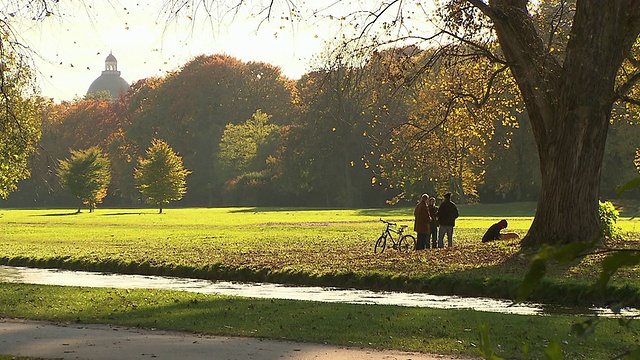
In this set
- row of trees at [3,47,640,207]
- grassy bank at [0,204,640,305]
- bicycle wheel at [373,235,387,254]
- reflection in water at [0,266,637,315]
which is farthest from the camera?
row of trees at [3,47,640,207]

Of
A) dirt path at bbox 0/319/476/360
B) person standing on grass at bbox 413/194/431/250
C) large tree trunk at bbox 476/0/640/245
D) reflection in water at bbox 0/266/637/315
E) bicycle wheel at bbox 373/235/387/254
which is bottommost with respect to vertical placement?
reflection in water at bbox 0/266/637/315

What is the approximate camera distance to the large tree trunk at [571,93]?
21734mm

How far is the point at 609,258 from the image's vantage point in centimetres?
189

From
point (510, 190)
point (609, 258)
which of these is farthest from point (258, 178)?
point (609, 258)

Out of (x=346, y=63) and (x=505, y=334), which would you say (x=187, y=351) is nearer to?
(x=505, y=334)

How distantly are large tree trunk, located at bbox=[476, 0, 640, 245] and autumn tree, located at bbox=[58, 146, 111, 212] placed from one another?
209ft

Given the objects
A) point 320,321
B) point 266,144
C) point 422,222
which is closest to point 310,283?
point 422,222

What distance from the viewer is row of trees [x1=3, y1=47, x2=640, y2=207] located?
71.2m

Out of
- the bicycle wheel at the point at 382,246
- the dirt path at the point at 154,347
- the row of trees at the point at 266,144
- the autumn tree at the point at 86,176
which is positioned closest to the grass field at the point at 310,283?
the bicycle wheel at the point at 382,246

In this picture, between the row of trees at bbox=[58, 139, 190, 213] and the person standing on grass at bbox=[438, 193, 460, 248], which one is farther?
the row of trees at bbox=[58, 139, 190, 213]

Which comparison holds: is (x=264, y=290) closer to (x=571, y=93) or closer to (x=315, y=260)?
(x=315, y=260)

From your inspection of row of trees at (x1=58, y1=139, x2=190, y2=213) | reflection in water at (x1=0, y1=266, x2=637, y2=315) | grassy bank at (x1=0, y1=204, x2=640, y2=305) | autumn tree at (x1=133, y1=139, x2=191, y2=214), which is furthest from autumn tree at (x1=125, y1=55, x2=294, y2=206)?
reflection in water at (x1=0, y1=266, x2=637, y2=315)

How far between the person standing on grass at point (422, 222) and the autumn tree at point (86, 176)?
58.9 m

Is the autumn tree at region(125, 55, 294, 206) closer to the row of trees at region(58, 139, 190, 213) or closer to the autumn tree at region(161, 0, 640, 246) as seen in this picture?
the row of trees at region(58, 139, 190, 213)
